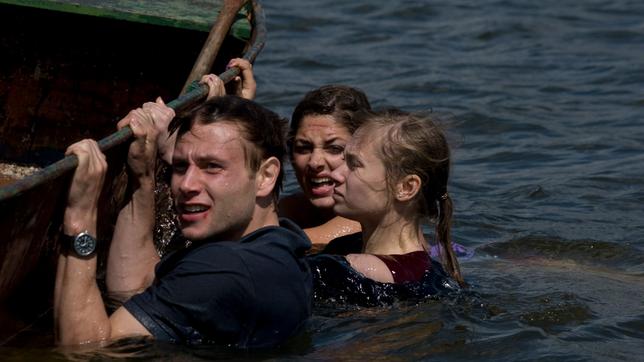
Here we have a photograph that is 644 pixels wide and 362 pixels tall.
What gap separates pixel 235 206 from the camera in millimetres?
4645

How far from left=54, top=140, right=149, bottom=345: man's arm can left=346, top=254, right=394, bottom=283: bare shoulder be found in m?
1.24

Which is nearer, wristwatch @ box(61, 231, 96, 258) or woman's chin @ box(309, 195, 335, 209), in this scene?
wristwatch @ box(61, 231, 96, 258)

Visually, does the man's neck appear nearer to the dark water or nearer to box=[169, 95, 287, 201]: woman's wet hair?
box=[169, 95, 287, 201]: woman's wet hair

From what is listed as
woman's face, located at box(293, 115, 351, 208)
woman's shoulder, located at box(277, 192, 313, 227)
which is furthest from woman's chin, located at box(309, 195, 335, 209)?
woman's shoulder, located at box(277, 192, 313, 227)

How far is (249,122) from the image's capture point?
15.4 feet

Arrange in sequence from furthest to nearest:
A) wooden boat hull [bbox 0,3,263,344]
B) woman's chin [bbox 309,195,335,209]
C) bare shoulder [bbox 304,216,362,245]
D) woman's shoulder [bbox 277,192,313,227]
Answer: wooden boat hull [bbox 0,3,263,344]
woman's shoulder [bbox 277,192,313,227]
bare shoulder [bbox 304,216,362,245]
woman's chin [bbox 309,195,335,209]

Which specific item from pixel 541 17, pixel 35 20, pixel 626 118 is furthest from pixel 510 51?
pixel 35 20

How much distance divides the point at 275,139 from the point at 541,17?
9.27 meters

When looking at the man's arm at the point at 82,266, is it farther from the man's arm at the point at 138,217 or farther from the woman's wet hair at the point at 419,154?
the woman's wet hair at the point at 419,154

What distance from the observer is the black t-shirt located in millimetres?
4406

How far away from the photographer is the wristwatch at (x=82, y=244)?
4336mm

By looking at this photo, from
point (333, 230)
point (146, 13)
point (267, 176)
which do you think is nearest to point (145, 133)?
point (267, 176)

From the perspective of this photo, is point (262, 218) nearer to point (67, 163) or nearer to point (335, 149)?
point (67, 163)

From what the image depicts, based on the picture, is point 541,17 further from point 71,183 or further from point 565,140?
point 71,183
